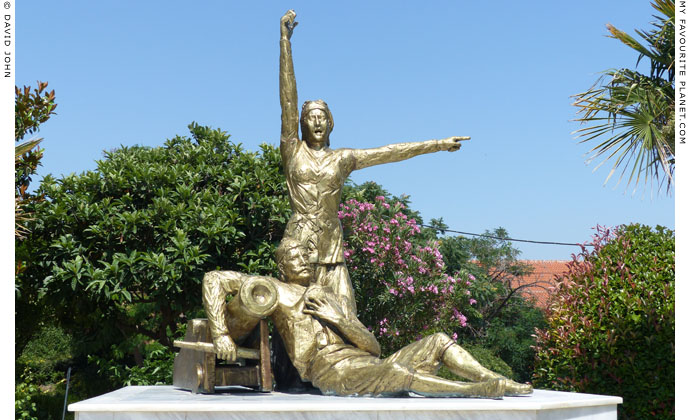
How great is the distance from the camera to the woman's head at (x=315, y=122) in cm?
631

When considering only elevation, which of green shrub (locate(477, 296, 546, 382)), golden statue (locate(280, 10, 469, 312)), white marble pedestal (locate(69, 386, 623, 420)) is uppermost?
golden statue (locate(280, 10, 469, 312))

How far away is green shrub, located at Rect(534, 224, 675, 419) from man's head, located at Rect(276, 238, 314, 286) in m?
3.01

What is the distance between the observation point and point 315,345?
5.43 metres

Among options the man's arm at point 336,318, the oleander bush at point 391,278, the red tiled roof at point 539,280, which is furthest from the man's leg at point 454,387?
the red tiled roof at point 539,280

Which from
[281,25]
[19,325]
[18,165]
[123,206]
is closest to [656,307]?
[281,25]

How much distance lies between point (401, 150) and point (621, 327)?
277cm

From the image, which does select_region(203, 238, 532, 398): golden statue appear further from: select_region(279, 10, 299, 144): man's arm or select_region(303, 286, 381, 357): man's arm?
select_region(279, 10, 299, 144): man's arm

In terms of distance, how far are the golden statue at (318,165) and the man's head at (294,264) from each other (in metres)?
0.24

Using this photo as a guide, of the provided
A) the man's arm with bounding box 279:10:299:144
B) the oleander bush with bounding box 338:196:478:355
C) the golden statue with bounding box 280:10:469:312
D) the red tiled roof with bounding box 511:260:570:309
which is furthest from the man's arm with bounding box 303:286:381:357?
the red tiled roof with bounding box 511:260:570:309

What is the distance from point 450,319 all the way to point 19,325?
569 cm

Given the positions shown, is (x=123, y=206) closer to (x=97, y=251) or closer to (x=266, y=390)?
(x=97, y=251)

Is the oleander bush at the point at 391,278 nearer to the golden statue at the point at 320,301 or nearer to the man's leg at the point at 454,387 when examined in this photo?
the golden statue at the point at 320,301

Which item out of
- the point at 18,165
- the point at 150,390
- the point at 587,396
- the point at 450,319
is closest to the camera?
the point at 587,396

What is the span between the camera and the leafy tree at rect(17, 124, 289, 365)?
803 cm
